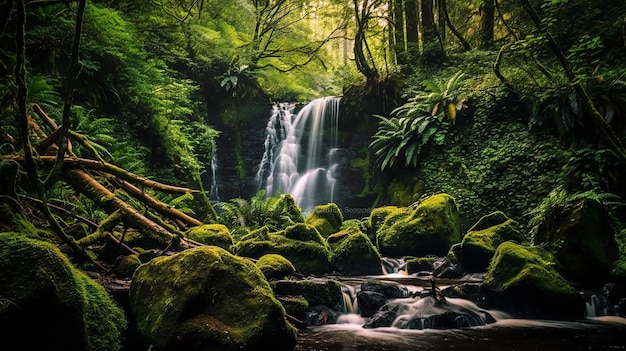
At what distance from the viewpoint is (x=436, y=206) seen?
32.1 feet

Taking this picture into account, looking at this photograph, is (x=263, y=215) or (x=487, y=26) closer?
(x=263, y=215)

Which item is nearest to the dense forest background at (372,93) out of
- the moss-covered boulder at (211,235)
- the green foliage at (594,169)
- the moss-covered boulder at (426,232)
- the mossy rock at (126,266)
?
the green foliage at (594,169)

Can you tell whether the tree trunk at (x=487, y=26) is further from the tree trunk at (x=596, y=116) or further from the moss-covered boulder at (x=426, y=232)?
the moss-covered boulder at (x=426, y=232)

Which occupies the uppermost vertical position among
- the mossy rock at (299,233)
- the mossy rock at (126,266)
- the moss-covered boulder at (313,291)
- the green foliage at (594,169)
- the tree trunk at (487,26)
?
the tree trunk at (487,26)

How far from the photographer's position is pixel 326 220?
34.8 ft

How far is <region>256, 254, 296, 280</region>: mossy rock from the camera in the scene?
589 cm

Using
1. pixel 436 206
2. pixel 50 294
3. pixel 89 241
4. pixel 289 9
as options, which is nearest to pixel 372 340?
pixel 50 294

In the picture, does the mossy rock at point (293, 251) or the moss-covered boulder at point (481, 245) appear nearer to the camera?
the mossy rock at point (293, 251)

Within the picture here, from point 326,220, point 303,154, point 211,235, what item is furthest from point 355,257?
point 303,154

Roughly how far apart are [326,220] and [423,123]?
4.82 meters

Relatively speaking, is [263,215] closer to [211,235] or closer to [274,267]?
[211,235]

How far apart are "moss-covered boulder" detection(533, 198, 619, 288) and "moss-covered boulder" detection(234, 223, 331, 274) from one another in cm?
410

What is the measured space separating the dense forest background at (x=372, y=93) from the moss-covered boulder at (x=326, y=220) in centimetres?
288

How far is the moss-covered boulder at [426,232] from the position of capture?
953 centimetres
